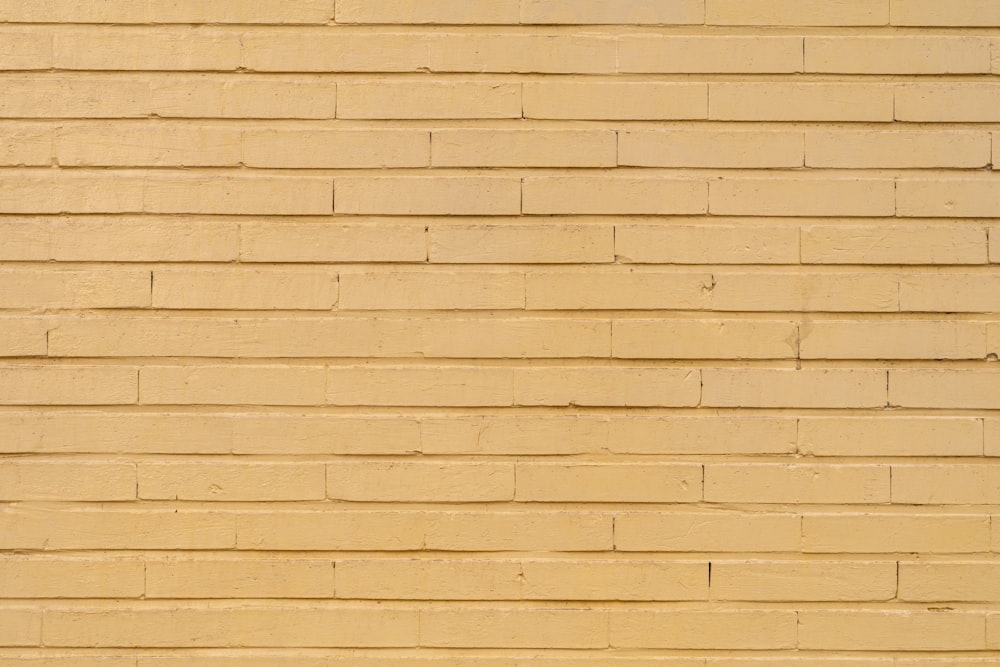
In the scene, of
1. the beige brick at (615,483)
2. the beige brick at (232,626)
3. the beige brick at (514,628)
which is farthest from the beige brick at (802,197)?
the beige brick at (232,626)

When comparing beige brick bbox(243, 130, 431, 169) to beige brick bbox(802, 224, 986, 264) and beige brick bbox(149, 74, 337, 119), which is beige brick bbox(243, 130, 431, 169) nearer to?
beige brick bbox(149, 74, 337, 119)

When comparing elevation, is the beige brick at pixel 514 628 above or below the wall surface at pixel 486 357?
below

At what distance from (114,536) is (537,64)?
1.94m

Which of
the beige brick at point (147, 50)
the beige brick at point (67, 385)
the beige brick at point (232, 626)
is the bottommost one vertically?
the beige brick at point (232, 626)

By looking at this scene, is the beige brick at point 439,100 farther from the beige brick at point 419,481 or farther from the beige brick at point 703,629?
the beige brick at point 703,629

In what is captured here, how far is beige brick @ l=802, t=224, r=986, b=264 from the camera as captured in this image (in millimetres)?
2617

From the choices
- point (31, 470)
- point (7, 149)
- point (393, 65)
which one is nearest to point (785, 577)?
point (393, 65)

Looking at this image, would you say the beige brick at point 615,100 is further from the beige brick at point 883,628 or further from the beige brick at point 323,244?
the beige brick at point 883,628

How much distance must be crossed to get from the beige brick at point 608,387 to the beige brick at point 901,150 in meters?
0.79

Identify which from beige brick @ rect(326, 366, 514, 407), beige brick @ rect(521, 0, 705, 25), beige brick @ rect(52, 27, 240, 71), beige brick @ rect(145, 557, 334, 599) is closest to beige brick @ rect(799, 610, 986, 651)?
beige brick @ rect(326, 366, 514, 407)

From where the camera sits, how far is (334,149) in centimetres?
263

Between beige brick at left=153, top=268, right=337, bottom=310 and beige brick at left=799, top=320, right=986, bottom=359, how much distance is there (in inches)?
58.6

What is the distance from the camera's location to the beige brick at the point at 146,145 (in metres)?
2.62

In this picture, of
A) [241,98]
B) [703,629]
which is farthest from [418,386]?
[703,629]
